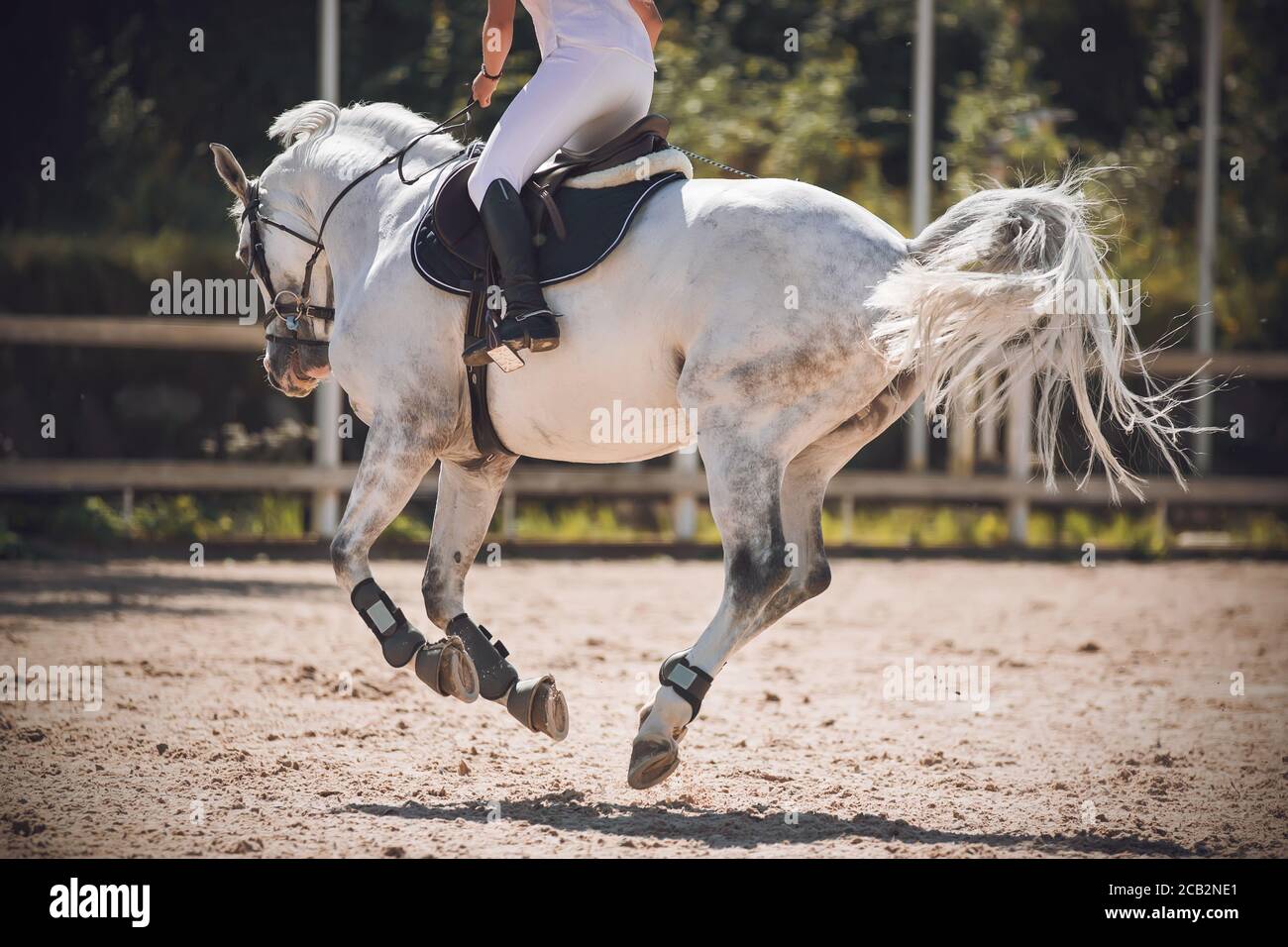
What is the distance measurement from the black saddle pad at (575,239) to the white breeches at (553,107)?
0.18 metres

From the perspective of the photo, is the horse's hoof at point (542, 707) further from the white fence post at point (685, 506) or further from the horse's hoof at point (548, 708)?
the white fence post at point (685, 506)

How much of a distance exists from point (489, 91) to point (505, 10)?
324mm

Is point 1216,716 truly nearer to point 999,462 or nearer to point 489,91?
point 489,91

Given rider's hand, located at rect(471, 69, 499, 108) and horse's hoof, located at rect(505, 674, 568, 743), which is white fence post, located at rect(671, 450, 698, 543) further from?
horse's hoof, located at rect(505, 674, 568, 743)

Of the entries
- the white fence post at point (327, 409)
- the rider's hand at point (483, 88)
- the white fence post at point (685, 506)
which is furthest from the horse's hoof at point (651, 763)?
the white fence post at point (685, 506)

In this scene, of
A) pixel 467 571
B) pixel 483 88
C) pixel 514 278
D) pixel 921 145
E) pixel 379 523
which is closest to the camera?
pixel 514 278

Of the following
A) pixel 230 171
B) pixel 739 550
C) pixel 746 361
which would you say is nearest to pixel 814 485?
pixel 739 550

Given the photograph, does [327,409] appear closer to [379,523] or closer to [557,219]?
[379,523]

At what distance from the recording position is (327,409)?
12977mm

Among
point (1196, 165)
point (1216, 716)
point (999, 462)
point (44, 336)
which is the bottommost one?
point (1216, 716)

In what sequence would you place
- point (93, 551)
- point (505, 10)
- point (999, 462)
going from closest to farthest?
point (505, 10)
point (93, 551)
point (999, 462)

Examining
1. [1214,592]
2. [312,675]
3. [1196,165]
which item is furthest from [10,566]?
[1196,165]

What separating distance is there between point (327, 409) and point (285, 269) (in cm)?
717
